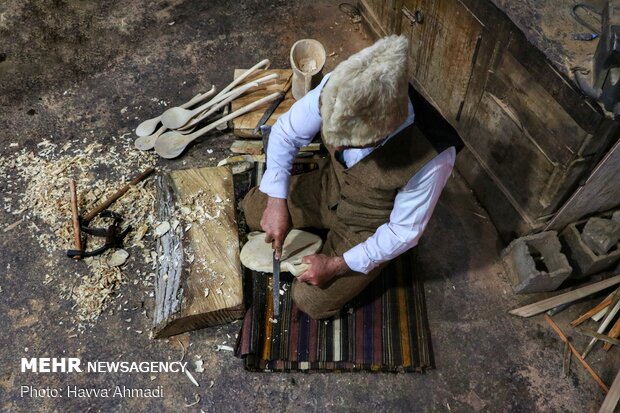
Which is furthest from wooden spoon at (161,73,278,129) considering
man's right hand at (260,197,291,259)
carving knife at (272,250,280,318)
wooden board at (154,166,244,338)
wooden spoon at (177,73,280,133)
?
carving knife at (272,250,280,318)

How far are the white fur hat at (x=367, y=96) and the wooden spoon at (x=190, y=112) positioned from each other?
1.89 metres

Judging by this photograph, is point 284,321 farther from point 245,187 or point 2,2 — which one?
point 2,2

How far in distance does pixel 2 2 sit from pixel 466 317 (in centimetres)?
496

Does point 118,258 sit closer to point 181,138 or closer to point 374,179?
point 181,138

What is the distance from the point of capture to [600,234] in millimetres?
2807

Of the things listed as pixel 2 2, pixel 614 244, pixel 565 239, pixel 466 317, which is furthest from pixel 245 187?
pixel 2 2

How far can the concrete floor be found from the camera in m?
2.58

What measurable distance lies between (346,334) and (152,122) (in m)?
2.11

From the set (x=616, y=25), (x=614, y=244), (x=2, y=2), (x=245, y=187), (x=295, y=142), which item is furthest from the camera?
(x=2, y=2)

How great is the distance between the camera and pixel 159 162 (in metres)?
3.41

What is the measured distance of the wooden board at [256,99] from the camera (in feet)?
11.2

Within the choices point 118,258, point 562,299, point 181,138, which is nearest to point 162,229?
point 118,258

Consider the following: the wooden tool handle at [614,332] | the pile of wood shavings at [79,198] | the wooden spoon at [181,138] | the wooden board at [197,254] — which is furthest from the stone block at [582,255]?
the pile of wood shavings at [79,198]

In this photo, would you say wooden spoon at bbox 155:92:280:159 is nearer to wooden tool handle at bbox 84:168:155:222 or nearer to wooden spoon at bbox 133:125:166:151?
wooden spoon at bbox 133:125:166:151
